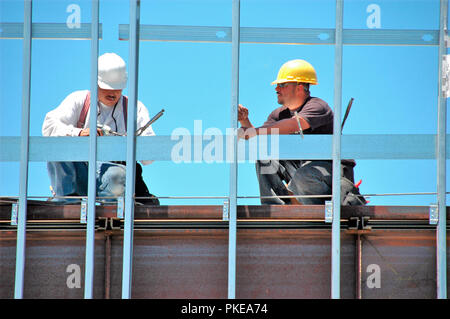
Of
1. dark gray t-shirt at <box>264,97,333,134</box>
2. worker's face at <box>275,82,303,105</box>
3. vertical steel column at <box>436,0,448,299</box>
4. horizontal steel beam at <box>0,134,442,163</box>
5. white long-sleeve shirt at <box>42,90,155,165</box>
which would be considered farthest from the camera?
worker's face at <box>275,82,303,105</box>

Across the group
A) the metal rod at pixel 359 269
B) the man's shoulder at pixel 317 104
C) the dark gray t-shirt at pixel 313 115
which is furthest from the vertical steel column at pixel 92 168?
the metal rod at pixel 359 269

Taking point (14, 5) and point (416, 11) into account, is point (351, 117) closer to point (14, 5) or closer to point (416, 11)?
point (416, 11)

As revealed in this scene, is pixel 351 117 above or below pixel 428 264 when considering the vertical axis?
above

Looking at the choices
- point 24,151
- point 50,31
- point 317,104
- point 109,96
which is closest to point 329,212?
point 317,104

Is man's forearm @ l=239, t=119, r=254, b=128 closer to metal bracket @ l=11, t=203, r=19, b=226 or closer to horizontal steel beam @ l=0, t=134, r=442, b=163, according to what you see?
horizontal steel beam @ l=0, t=134, r=442, b=163

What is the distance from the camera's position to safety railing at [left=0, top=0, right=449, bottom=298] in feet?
29.1

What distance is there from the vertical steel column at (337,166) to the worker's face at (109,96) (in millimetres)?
2271

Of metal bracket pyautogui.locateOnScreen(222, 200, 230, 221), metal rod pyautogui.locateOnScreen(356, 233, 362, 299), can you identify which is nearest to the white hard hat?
metal bracket pyautogui.locateOnScreen(222, 200, 230, 221)

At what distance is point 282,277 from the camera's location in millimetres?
8859

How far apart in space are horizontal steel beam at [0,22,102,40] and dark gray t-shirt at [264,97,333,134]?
2017 millimetres
